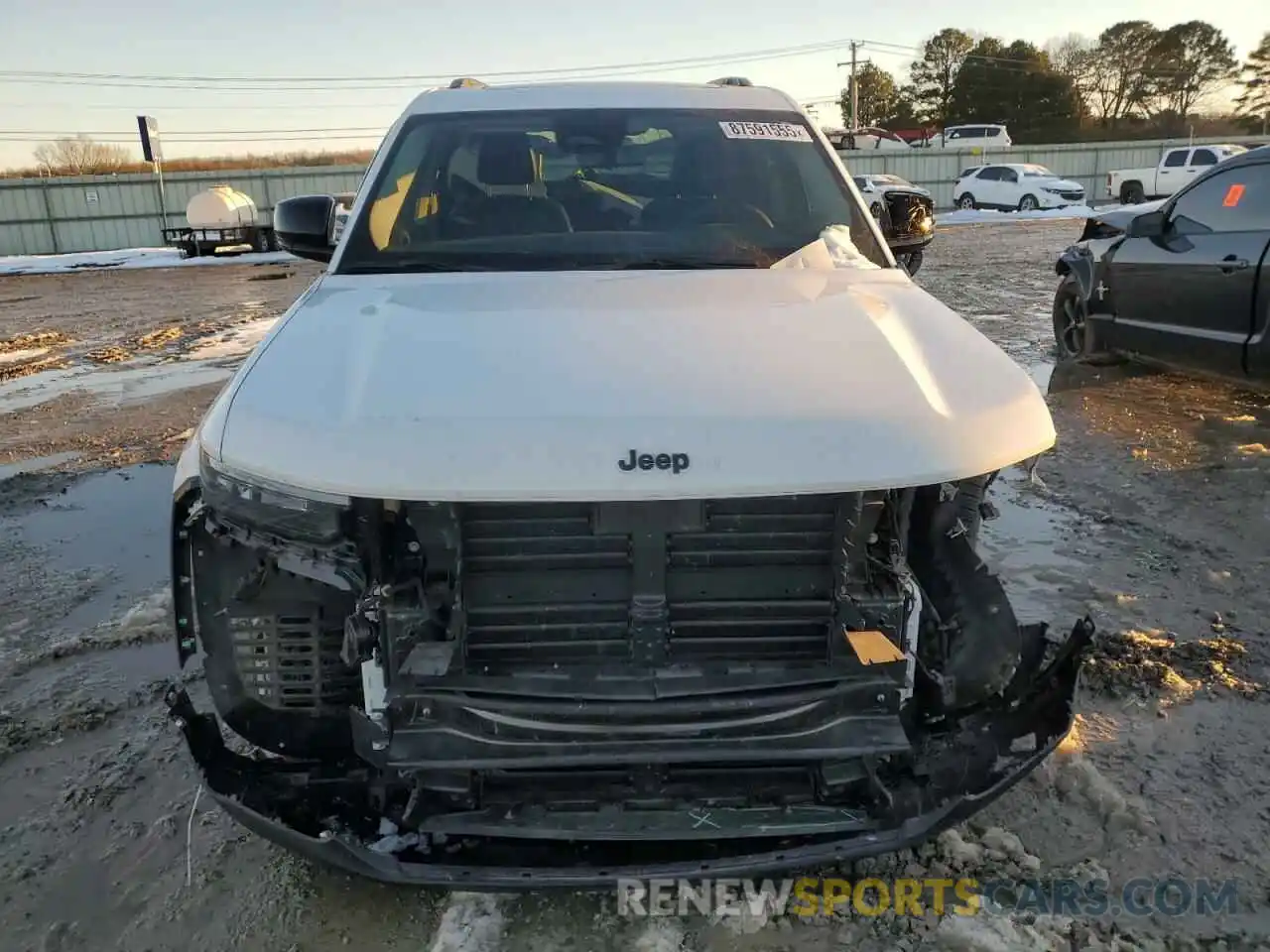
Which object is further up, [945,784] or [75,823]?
[945,784]

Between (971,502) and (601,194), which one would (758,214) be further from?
(971,502)

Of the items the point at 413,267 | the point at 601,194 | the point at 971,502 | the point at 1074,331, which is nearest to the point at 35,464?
the point at 413,267

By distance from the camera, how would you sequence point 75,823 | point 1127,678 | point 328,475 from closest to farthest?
1. point 328,475
2. point 75,823
3. point 1127,678

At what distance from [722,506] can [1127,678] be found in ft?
6.49

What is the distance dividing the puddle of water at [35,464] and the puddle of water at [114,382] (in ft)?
4.96

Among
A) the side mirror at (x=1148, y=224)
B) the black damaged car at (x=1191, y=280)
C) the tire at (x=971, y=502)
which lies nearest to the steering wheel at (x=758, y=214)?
the tire at (x=971, y=502)

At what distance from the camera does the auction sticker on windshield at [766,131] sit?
11.3 feet

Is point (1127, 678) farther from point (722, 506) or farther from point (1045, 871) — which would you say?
point (722, 506)

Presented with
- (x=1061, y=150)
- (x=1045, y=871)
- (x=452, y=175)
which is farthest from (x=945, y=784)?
(x=1061, y=150)

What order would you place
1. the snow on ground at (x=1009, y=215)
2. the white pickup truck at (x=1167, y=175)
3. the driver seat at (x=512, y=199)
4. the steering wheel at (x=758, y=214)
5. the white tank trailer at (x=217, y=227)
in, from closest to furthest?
the driver seat at (x=512, y=199)
the steering wheel at (x=758, y=214)
the white tank trailer at (x=217, y=227)
the snow on ground at (x=1009, y=215)
the white pickup truck at (x=1167, y=175)

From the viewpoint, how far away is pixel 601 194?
10.5ft

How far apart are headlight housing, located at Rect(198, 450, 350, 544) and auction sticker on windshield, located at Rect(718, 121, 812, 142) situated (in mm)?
2219

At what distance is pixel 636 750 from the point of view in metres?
1.87

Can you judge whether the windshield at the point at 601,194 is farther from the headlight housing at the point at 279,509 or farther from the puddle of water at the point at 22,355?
the puddle of water at the point at 22,355
